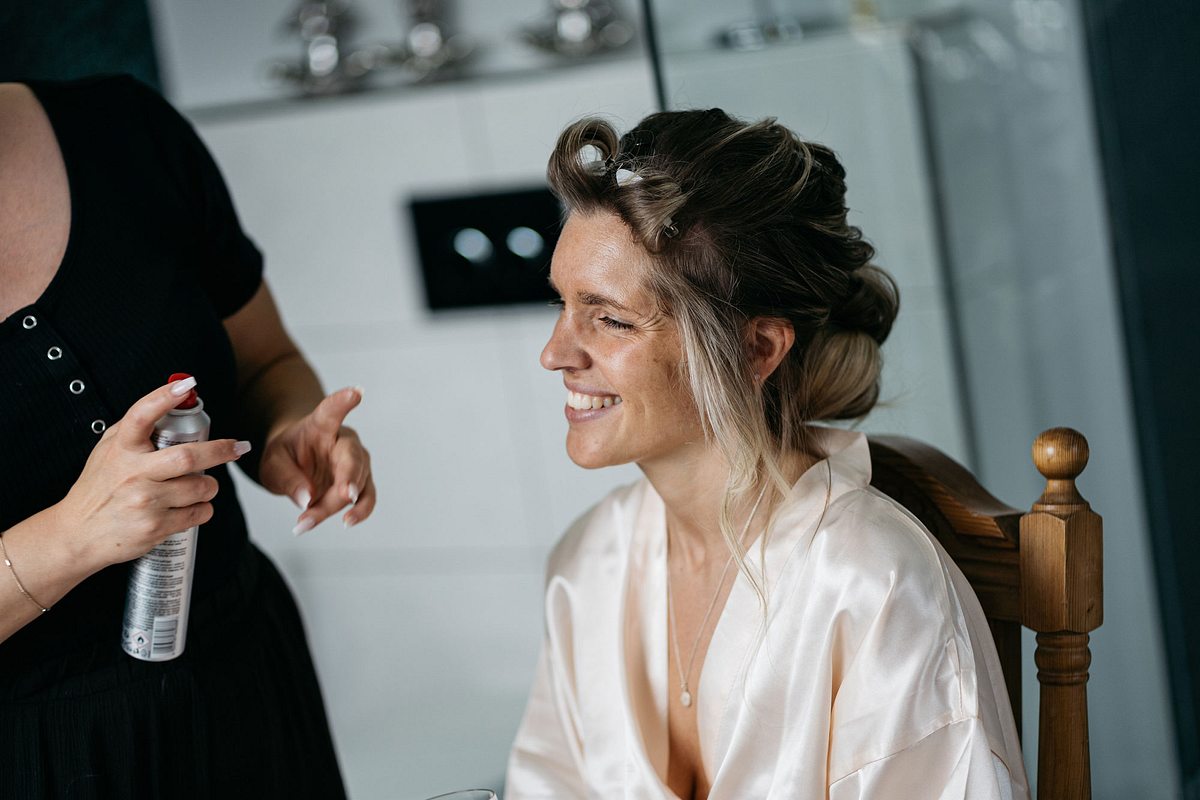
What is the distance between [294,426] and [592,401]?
0.29 meters

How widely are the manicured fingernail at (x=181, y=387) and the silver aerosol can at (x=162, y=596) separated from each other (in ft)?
0.09

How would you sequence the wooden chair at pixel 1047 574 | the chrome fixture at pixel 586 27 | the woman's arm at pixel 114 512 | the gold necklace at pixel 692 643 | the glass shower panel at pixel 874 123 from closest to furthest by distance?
the woman's arm at pixel 114 512, the wooden chair at pixel 1047 574, the gold necklace at pixel 692 643, the glass shower panel at pixel 874 123, the chrome fixture at pixel 586 27

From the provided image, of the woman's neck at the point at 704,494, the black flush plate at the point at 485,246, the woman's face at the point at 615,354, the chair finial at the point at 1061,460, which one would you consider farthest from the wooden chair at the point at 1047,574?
the black flush plate at the point at 485,246

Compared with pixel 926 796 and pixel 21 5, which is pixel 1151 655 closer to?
pixel 926 796

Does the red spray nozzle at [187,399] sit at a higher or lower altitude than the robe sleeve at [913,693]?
higher

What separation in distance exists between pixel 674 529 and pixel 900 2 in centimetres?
77

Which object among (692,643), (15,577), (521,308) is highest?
(521,308)

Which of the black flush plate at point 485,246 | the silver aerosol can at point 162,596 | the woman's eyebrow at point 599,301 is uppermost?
the black flush plate at point 485,246

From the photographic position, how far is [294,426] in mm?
1167

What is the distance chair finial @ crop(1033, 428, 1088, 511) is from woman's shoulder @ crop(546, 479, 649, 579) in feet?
1.54

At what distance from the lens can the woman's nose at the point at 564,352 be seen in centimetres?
113

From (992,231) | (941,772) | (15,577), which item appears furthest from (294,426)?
(992,231)

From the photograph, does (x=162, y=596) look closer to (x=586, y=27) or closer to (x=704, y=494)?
(x=704, y=494)

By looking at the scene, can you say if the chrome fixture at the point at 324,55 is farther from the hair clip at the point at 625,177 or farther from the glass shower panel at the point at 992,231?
the hair clip at the point at 625,177
